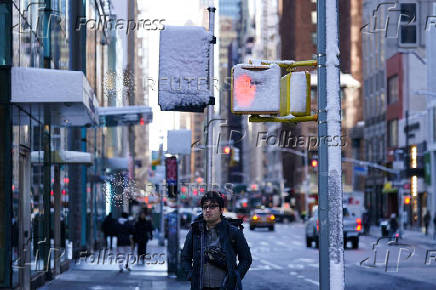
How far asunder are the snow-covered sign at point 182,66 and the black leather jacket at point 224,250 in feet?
4.83

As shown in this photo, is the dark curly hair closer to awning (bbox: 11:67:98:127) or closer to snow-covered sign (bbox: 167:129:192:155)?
awning (bbox: 11:67:98:127)

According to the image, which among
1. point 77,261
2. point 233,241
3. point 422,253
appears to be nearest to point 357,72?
point 422,253

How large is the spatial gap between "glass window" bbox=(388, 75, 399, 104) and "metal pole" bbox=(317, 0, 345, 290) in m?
80.1

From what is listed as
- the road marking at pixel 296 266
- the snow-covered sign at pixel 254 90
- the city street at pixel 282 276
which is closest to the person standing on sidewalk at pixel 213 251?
the snow-covered sign at pixel 254 90

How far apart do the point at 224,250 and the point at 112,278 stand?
17.4m

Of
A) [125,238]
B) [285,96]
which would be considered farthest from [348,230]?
[285,96]

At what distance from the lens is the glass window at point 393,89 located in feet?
291

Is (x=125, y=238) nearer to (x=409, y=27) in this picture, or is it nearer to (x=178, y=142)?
(x=178, y=142)

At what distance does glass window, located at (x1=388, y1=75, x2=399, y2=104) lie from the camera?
88.8m

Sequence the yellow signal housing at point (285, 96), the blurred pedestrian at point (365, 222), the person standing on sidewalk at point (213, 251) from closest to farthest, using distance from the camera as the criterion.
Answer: the yellow signal housing at point (285, 96) → the person standing on sidewalk at point (213, 251) → the blurred pedestrian at point (365, 222)

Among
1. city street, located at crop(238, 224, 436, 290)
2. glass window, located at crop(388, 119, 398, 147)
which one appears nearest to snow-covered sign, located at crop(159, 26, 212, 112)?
city street, located at crop(238, 224, 436, 290)

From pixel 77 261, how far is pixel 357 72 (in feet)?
284

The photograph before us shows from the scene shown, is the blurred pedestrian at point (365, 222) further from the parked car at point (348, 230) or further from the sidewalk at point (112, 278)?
the sidewalk at point (112, 278)

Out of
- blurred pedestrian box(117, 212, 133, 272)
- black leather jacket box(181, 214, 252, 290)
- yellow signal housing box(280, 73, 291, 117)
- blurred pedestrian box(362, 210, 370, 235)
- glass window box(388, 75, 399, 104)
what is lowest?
blurred pedestrian box(362, 210, 370, 235)
